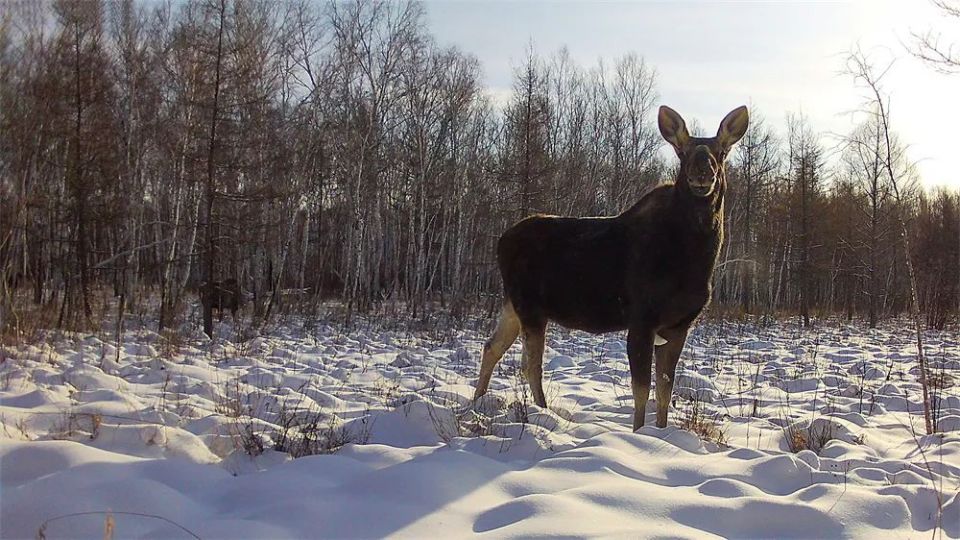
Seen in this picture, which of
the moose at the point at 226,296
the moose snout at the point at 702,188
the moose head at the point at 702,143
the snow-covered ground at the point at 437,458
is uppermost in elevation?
the moose head at the point at 702,143

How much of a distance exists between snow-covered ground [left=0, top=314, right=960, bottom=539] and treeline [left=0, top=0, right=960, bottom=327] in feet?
7.00

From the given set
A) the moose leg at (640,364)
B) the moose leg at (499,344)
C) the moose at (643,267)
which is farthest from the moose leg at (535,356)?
the moose leg at (640,364)

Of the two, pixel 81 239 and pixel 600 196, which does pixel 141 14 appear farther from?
pixel 600 196

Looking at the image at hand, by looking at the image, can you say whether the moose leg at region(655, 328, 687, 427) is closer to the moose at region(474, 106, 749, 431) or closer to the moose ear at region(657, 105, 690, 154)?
the moose at region(474, 106, 749, 431)

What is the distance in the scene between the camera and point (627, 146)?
3331cm

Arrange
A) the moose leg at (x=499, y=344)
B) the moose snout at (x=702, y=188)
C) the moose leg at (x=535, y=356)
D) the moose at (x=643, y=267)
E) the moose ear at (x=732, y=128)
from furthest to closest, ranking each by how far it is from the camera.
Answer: the moose leg at (x=499, y=344) < the moose leg at (x=535, y=356) < the moose ear at (x=732, y=128) < the moose at (x=643, y=267) < the moose snout at (x=702, y=188)

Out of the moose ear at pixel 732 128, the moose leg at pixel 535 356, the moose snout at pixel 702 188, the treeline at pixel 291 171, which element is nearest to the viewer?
the moose snout at pixel 702 188

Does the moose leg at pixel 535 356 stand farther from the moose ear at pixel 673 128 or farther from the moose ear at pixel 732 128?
the moose ear at pixel 732 128

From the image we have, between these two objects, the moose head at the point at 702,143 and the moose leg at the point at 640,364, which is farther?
the moose leg at the point at 640,364

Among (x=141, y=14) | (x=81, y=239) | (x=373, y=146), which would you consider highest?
(x=141, y=14)

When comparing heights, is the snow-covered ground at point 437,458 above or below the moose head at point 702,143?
below

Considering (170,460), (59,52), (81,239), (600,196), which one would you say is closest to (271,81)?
(59,52)

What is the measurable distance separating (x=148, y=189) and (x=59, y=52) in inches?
485

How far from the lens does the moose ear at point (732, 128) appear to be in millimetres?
4848
